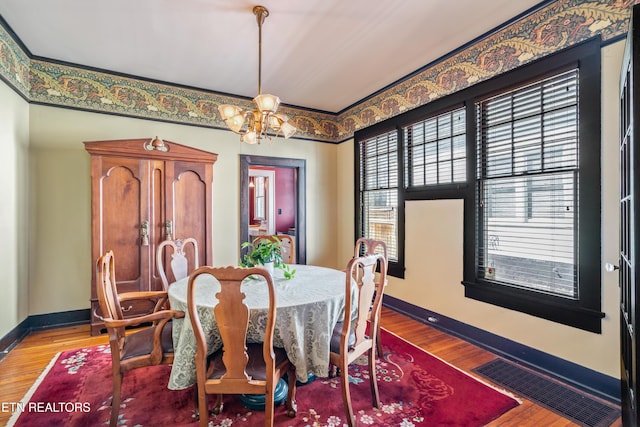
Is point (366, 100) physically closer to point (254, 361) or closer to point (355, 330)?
point (355, 330)

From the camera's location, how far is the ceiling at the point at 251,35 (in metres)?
2.40

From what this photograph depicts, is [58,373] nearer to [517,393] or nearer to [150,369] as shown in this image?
[150,369]

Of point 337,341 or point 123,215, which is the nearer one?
point 337,341

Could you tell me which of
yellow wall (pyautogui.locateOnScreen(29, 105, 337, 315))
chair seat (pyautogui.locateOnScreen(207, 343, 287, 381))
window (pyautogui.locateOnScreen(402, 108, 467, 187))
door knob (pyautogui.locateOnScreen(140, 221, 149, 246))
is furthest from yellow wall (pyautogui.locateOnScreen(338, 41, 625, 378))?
yellow wall (pyautogui.locateOnScreen(29, 105, 337, 315))

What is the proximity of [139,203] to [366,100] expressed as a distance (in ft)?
10.7

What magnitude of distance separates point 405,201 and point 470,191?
0.91 meters

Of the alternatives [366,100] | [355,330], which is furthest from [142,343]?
[366,100]

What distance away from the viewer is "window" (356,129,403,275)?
4.01 metres

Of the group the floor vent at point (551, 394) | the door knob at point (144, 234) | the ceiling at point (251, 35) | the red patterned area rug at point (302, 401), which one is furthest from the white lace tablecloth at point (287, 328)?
the ceiling at point (251, 35)

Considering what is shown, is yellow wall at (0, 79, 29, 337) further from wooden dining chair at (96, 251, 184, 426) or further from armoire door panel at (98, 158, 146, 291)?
wooden dining chair at (96, 251, 184, 426)

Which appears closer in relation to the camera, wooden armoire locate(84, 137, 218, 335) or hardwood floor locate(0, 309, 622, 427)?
hardwood floor locate(0, 309, 622, 427)

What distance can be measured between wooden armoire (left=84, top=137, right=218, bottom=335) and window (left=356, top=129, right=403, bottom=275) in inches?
90.3

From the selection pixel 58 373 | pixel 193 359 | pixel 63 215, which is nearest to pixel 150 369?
pixel 58 373

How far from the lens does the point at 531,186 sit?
8.32ft
